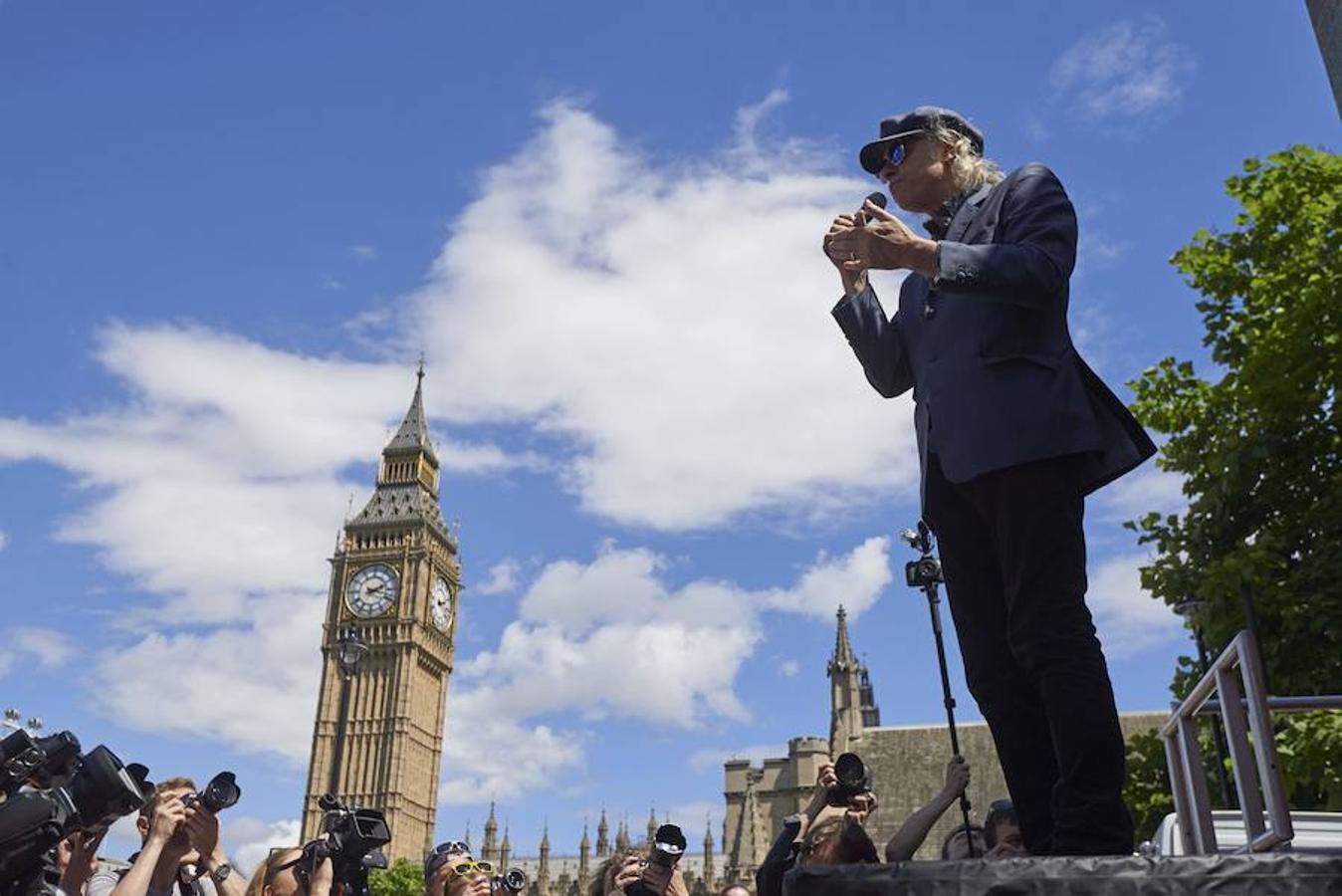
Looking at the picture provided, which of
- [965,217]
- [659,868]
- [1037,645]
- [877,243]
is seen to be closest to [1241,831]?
[659,868]

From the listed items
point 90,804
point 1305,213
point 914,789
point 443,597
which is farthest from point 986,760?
point 443,597

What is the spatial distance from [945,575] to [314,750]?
11558 cm

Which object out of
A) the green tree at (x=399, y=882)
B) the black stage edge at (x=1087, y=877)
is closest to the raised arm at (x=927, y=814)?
→ the black stage edge at (x=1087, y=877)

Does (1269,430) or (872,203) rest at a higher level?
(1269,430)

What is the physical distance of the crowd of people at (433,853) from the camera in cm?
482

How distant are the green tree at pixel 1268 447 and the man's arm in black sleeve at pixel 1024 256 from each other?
1046cm

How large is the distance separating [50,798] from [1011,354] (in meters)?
3.66

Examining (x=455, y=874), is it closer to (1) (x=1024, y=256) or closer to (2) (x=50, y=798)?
(2) (x=50, y=798)

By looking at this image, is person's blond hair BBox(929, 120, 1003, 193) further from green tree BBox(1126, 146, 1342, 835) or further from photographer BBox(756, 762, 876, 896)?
green tree BBox(1126, 146, 1342, 835)

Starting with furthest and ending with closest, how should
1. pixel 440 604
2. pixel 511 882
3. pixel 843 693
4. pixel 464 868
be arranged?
pixel 440 604 → pixel 843 693 → pixel 511 882 → pixel 464 868

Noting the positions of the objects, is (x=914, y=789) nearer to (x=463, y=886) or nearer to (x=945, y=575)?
(x=463, y=886)

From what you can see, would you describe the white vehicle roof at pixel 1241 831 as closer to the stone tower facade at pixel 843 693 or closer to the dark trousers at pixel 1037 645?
the dark trousers at pixel 1037 645

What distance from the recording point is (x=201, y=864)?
19.4ft

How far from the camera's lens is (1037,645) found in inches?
114
